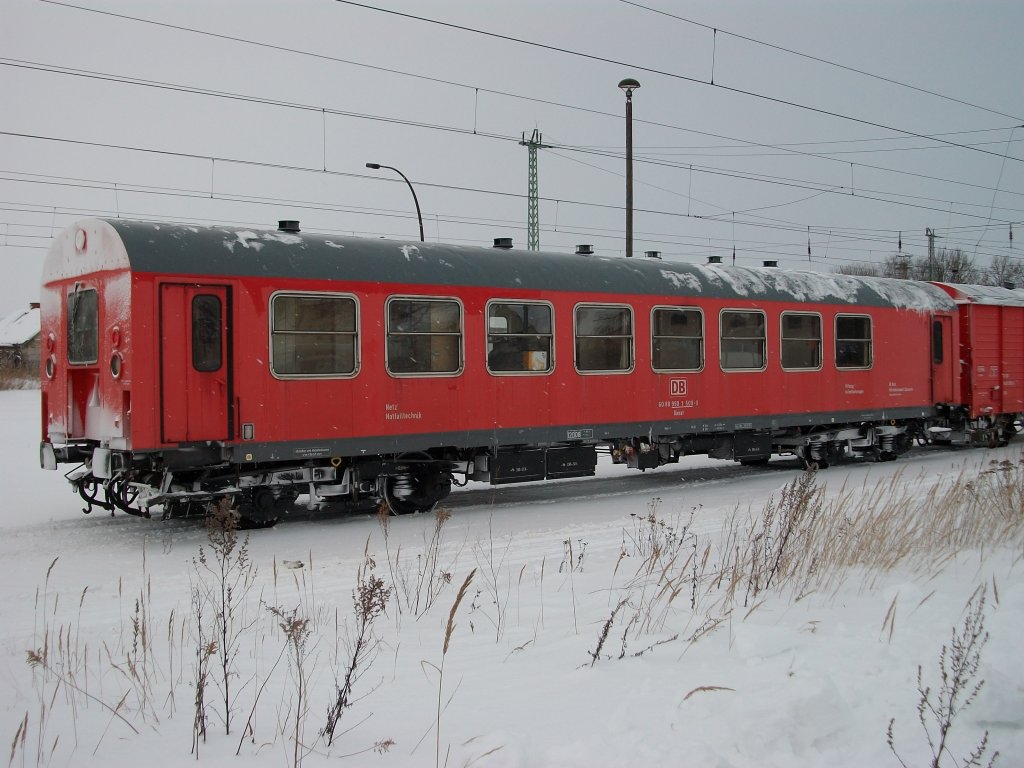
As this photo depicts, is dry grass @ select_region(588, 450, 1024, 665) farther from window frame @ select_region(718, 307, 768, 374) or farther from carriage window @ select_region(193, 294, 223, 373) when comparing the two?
window frame @ select_region(718, 307, 768, 374)

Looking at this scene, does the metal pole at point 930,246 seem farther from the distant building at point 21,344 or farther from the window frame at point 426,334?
the distant building at point 21,344

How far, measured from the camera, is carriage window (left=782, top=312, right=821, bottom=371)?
14680mm

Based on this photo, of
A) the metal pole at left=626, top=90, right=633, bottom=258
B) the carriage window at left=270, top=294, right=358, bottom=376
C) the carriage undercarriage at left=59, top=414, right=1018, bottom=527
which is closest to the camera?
the carriage undercarriage at left=59, top=414, right=1018, bottom=527

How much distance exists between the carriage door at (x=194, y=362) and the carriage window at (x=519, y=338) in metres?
3.35

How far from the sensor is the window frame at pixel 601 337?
12258 millimetres

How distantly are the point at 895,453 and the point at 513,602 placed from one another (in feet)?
42.8

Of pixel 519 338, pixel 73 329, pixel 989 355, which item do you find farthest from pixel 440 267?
pixel 989 355

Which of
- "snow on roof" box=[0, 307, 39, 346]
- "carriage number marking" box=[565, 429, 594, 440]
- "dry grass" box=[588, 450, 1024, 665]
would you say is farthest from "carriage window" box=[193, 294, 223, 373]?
"snow on roof" box=[0, 307, 39, 346]

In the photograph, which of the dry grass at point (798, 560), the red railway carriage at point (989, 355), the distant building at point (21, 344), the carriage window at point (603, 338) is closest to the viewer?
the dry grass at point (798, 560)

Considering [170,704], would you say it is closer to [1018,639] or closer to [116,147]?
[1018,639]

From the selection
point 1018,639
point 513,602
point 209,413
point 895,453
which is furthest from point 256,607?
point 895,453

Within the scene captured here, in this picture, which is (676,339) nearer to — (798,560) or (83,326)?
(798,560)

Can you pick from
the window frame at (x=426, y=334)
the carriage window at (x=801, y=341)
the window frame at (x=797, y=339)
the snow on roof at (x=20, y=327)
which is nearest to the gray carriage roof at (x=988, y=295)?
the window frame at (x=797, y=339)

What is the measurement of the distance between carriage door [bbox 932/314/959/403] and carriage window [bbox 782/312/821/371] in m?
3.60
